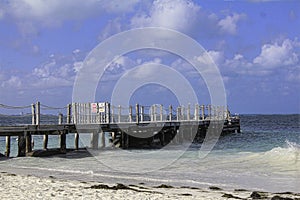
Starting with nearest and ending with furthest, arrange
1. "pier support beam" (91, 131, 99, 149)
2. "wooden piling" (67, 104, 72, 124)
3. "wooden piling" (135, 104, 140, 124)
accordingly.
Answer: "wooden piling" (67, 104, 72, 124) < "pier support beam" (91, 131, 99, 149) < "wooden piling" (135, 104, 140, 124)

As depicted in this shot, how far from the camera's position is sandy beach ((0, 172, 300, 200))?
11.5 m

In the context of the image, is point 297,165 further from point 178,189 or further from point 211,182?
point 178,189

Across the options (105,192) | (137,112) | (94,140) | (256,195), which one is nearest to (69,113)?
(94,140)

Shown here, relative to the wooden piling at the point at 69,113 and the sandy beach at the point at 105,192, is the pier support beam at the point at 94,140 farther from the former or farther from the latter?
the sandy beach at the point at 105,192

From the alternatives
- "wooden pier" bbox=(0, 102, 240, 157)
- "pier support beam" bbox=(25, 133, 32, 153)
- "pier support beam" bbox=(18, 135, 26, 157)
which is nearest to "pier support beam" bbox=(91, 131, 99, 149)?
"wooden pier" bbox=(0, 102, 240, 157)

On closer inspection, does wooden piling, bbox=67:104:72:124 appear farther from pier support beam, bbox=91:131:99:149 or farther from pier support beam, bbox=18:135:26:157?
pier support beam, bbox=18:135:26:157

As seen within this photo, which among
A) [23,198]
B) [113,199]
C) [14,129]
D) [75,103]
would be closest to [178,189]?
[113,199]

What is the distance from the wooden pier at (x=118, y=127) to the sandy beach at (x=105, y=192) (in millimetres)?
9458

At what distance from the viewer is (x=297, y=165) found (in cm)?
2034

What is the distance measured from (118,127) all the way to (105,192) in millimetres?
16428

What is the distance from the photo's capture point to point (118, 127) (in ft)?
93.9

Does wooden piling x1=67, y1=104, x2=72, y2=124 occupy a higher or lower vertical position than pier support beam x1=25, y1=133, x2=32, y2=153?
higher

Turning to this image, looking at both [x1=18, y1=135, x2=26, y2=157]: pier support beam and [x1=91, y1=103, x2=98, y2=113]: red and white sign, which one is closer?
[x1=18, y1=135, x2=26, y2=157]: pier support beam

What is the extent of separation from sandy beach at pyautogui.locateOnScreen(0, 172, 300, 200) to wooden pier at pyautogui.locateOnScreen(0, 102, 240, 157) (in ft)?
31.0
